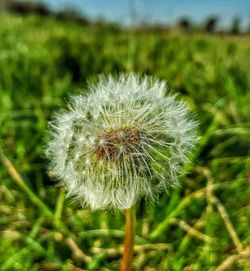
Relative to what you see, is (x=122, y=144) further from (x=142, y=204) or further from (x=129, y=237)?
(x=142, y=204)

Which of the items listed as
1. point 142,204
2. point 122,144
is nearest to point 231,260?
point 142,204

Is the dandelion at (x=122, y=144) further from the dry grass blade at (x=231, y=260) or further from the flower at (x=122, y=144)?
the dry grass blade at (x=231, y=260)

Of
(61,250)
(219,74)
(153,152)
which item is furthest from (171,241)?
(219,74)

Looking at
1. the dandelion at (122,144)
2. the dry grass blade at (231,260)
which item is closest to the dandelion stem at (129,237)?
the dandelion at (122,144)

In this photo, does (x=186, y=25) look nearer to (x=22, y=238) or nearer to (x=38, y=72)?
(x=38, y=72)

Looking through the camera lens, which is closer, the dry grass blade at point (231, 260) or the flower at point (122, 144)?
the flower at point (122, 144)

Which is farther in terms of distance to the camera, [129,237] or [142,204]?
[142,204]

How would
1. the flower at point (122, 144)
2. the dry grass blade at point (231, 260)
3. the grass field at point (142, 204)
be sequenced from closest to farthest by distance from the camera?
the flower at point (122, 144)
the dry grass blade at point (231, 260)
the grass field at point (142, 204)
